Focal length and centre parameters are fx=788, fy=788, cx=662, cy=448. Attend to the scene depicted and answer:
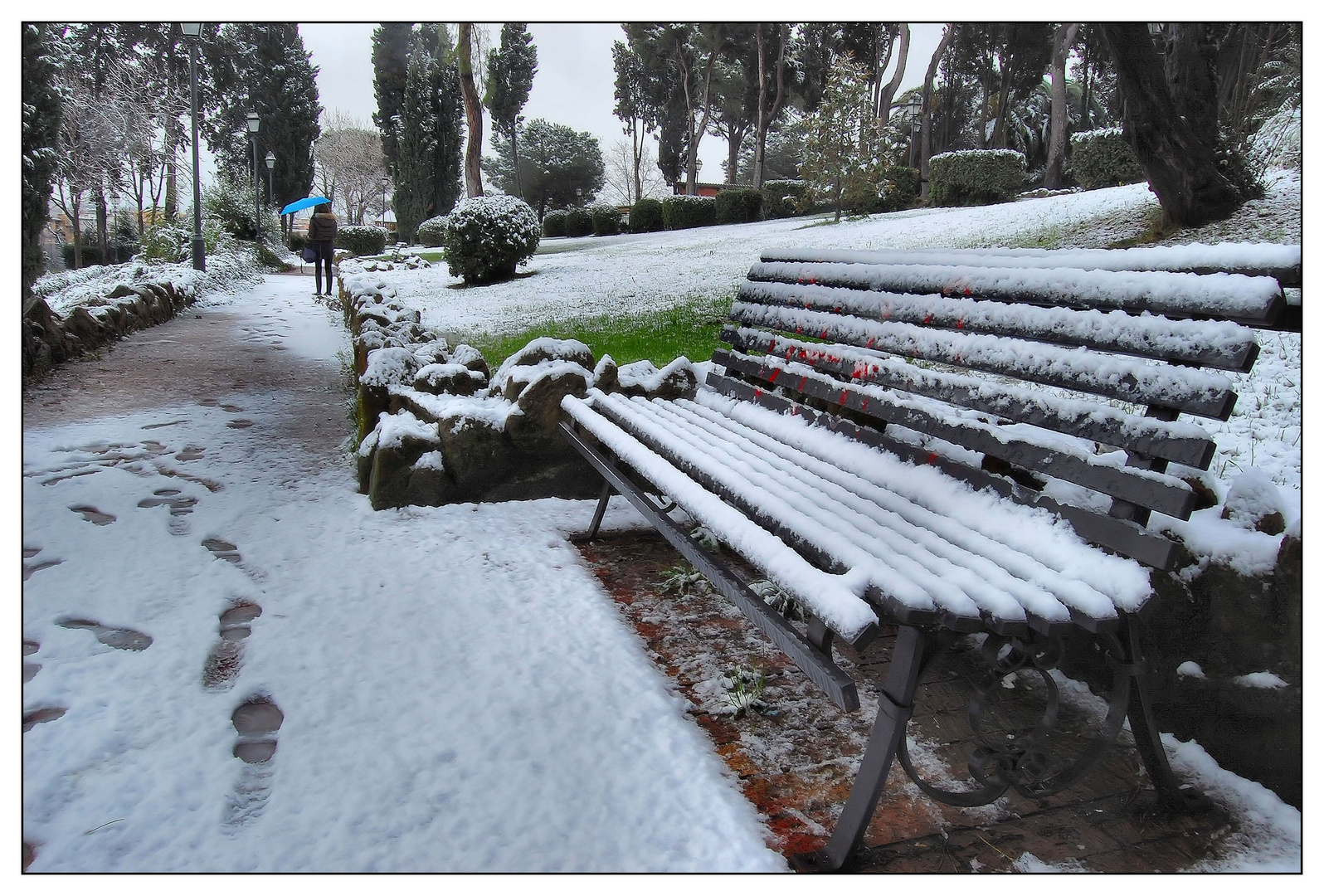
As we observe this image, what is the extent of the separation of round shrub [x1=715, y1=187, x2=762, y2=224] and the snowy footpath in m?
18.3

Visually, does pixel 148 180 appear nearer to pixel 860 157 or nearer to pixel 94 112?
pixel 94 112

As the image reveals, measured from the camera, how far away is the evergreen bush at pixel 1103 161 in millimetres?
13836

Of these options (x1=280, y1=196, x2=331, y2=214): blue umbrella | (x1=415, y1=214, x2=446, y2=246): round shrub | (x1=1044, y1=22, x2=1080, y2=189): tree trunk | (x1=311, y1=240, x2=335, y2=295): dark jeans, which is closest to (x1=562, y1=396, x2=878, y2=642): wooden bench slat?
(x1=280, y1=196, x2=331, y2=214): blue umbrella

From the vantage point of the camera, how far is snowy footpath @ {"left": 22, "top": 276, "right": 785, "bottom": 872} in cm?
158

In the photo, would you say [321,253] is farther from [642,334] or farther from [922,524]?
[922,524]

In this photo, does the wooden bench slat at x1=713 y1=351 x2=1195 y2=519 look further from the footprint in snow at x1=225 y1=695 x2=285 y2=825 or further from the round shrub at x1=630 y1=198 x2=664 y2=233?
the round shrub at x1=630 y1=198 x2=664 y2=233

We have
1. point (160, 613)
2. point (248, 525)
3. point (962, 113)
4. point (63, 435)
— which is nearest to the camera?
point (160, 613)

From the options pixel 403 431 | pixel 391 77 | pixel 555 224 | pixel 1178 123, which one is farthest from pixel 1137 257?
pixel 555 224

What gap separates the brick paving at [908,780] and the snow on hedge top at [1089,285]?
3.23 ft

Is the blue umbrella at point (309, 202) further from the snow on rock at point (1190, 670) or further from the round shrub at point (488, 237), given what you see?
the snow on rock at point (1190, 670)

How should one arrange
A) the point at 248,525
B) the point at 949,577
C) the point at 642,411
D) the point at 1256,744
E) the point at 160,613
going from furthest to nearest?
1. the point at 248,525
2. the point at 642,411
3. the point at 160,613
4. the point at 1256,744
5. the point at 949,577

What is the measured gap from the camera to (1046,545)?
1.59 metres

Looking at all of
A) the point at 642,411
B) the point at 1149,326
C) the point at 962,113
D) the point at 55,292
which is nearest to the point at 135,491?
the point at 642,411

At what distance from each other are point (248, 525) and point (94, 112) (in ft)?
63.6
